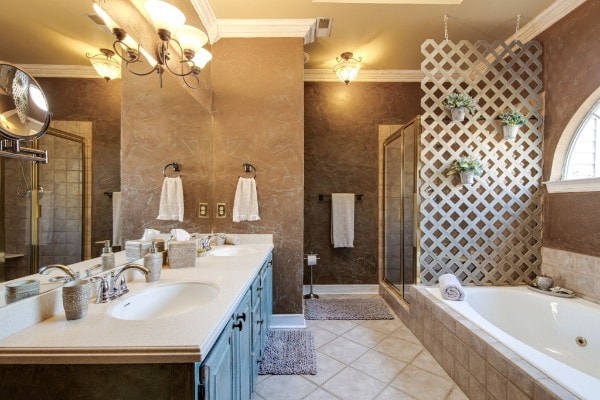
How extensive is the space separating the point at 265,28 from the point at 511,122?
2302 mm

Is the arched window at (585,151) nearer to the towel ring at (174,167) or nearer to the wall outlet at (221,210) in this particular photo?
the wall outlet at (221,210)

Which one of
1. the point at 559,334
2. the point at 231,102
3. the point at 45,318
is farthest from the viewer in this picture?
the point at 231,102

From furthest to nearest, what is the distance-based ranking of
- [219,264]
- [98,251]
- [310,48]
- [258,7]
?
[310,48] → [258,7] → [219,264] → [98,251]

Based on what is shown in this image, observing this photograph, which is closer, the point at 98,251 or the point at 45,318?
the point at 45,318

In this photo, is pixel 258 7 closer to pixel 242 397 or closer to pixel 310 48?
pixel 310 48

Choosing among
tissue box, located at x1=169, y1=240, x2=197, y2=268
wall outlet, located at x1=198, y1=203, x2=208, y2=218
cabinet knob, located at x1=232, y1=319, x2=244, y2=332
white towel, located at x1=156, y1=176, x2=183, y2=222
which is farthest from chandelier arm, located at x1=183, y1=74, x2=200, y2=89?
cabinet knob, located at x1=232, y1=319, x2=244, y2=332

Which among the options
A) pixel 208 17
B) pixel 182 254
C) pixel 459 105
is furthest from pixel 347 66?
pixel 182 254

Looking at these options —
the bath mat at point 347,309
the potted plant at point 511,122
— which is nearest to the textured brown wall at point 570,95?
the potted plant at point 511,122

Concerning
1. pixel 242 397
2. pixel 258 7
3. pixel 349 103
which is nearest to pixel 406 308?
pixel 242 397

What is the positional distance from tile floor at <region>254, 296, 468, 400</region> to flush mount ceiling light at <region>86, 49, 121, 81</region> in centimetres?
187

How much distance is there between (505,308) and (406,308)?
2.52 ft

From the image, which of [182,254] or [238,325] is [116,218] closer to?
[182,254]

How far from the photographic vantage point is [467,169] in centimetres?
239

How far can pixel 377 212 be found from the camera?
354 cm
